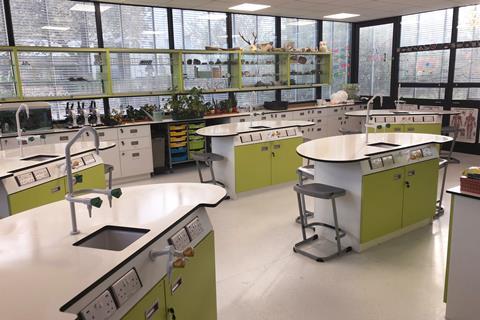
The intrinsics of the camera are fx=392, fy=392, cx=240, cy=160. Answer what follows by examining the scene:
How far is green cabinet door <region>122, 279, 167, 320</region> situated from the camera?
156 cm

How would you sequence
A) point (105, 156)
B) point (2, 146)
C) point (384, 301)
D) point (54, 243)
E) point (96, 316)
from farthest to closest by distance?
point (105, 156)
point (2, 146)
point (384, 301)
point (54, 243)
point (96, 316)

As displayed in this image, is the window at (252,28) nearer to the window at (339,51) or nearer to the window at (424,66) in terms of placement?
the window at (339,51)

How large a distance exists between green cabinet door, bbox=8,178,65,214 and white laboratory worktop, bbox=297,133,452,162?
89.9 inches

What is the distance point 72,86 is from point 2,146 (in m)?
1.48

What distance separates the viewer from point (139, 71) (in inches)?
264

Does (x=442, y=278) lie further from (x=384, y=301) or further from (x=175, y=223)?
(x=175, y=223)

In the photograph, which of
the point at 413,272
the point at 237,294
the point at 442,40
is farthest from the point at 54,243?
the point at 442,40

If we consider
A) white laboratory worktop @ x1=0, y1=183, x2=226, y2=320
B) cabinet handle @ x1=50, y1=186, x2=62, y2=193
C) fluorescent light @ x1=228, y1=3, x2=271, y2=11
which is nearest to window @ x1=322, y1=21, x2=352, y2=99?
fluorescent light @ x1=228, y1=3, x2=271, y2=11

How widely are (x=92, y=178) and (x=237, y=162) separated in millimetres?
1833

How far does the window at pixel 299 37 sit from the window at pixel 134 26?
8.89ft

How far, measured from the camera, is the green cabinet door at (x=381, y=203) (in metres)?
3.49

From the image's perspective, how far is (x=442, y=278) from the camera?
3059 millimetres

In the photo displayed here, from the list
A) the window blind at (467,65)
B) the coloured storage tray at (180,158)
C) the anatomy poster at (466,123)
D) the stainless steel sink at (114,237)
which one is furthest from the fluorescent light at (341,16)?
the stainless steel sink at (114,237)

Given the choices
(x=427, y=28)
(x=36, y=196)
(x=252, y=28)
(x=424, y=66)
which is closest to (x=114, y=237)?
(x=36, y=196)
